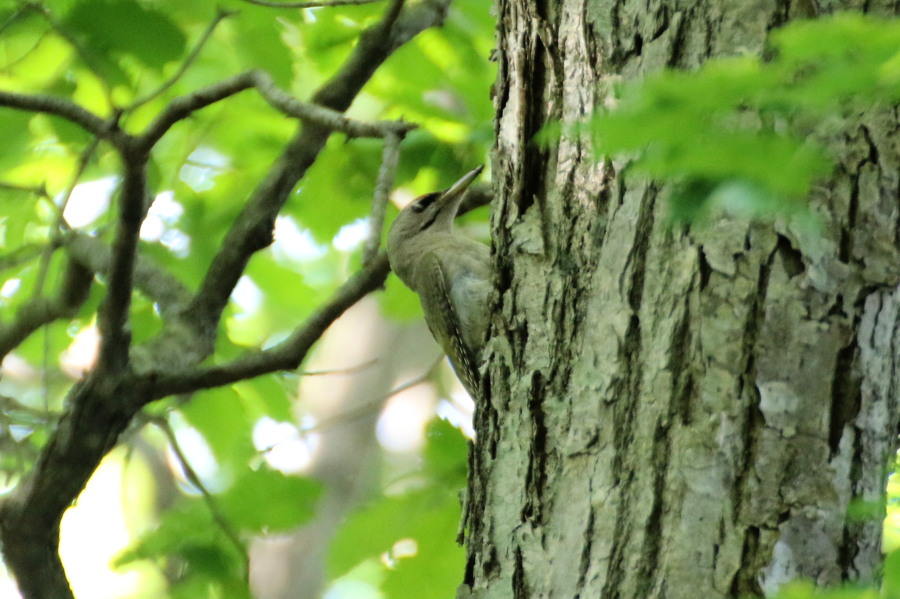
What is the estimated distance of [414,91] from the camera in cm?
374

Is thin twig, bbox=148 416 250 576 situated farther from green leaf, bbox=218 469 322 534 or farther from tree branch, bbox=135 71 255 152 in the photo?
tree branch, bbox=135 71 255 152

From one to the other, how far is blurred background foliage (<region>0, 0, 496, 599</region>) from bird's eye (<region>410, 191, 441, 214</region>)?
7cm

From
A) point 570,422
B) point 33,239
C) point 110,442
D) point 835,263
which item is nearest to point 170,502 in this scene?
point 33,239

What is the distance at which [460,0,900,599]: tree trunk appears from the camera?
1734mm

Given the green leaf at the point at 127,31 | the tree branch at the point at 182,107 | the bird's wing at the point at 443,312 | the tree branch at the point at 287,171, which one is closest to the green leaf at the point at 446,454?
the tree branch at the point at 287,171

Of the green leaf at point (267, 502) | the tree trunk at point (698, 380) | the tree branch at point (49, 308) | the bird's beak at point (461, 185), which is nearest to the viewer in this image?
the tree trunk at point (698, 380)

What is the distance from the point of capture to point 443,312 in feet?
15.2

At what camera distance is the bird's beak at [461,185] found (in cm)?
387

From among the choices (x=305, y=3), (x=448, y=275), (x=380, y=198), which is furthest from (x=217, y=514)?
(x=305, y=3)

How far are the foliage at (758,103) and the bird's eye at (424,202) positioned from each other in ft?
12.2

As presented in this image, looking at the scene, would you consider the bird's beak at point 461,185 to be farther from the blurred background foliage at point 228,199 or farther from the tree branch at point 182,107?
the tree branch at point 182,107

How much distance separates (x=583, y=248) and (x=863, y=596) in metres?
1.16

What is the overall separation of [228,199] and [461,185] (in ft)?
4.30

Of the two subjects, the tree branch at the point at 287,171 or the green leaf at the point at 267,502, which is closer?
the green leaf at the point at 267,502
